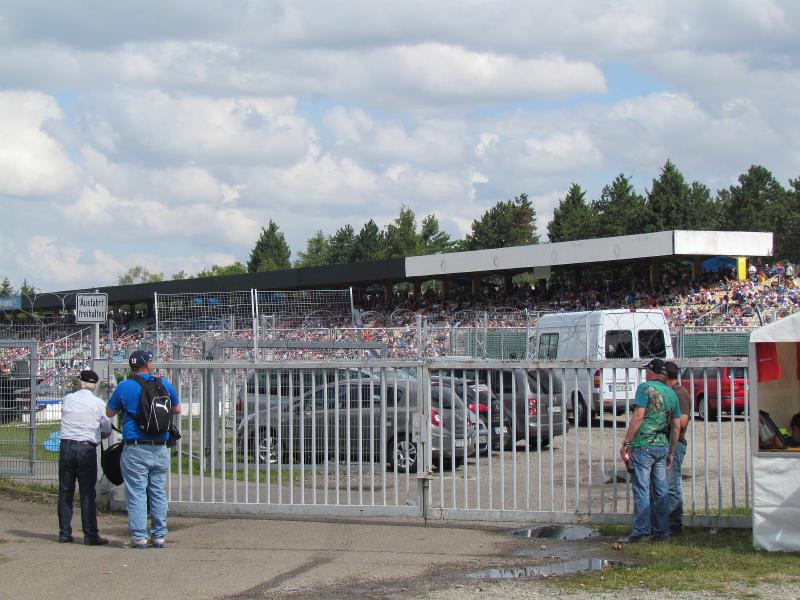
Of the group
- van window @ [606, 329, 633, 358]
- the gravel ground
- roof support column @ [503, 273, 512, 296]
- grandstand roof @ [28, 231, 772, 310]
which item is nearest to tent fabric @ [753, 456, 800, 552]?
the gravel ground

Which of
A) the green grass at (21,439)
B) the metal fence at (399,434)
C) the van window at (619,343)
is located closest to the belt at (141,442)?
the metal fence at (399,434)

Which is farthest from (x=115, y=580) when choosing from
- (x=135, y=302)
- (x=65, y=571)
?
A: (x=135, y=302)

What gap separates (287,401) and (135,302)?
1939 inches

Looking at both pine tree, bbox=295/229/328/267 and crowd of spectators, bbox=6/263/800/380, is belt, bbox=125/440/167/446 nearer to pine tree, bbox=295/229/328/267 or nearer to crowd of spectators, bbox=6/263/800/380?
crowd of spectators, bbox=6/263/800/380

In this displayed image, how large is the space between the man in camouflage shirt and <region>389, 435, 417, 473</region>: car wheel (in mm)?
2227

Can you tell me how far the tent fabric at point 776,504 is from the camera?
28.5 ft

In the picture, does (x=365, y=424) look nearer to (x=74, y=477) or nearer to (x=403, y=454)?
(x=403, y=454)

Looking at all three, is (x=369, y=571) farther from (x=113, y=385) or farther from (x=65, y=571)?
(x=113, y=385)

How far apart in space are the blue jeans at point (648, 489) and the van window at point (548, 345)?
15921 millimetres

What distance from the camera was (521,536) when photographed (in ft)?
32.0

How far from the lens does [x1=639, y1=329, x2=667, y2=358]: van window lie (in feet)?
78.0

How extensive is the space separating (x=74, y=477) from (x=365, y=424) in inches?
117

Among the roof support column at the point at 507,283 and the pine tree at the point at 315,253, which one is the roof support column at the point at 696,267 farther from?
the pine tree at the point at 315,253

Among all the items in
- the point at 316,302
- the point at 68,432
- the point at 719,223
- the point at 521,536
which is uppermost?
the point at 719,223
